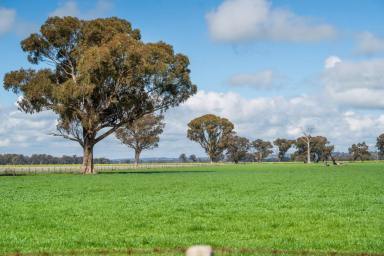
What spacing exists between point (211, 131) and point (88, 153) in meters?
87.4

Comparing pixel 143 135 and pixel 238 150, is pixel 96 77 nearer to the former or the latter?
pixel 143 135

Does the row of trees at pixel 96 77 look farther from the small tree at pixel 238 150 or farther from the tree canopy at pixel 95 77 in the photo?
the small tree at pixel 238 150

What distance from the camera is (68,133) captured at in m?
64.9

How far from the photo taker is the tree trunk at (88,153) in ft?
212

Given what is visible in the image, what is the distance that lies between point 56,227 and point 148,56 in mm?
45050

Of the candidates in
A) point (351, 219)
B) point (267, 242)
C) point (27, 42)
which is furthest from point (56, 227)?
point (27, 42)

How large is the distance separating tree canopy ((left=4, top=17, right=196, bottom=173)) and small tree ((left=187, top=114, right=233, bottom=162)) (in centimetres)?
8502

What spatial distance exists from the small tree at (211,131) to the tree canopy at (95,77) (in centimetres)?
8502

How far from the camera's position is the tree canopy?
193ft

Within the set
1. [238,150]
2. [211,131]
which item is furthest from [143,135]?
[238,150]

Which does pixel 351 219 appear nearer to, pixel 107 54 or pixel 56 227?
pixel 56 227

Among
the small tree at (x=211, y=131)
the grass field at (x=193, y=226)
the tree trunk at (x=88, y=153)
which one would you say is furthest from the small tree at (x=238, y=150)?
the grass field at (x=193, y=226)

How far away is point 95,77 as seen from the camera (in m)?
58.9

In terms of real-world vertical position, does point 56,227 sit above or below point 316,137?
below
